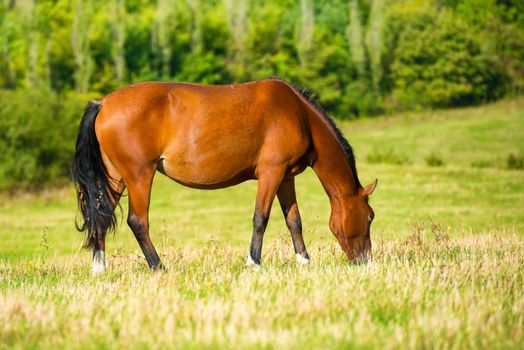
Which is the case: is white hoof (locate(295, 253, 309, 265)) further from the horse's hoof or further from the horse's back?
the horse's back

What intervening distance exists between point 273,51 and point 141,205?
67.6m

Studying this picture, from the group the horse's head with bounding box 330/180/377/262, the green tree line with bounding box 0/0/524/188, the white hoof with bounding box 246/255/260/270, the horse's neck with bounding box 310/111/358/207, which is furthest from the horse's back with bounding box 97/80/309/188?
the green tree line with bounding box 0/0/524/188

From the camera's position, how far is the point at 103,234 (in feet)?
28.7

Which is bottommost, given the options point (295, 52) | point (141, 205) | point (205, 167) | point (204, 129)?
point (295, 52)

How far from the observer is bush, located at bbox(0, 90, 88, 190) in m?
40.6

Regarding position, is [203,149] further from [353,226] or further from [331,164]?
[353,226]

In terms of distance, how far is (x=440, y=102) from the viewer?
69.8 meters

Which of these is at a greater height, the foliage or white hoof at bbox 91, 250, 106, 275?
white hoof at bbox 91, 250, 106, 275

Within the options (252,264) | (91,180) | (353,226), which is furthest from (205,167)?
(353,226)

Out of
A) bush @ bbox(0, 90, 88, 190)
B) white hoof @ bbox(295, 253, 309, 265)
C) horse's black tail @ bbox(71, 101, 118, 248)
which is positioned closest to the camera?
horse's black tail @ bbox(71, 101, 118, 248)

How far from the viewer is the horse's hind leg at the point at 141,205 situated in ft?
27.7

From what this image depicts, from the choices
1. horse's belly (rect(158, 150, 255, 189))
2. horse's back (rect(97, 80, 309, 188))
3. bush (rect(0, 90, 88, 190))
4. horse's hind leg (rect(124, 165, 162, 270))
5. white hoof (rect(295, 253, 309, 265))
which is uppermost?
horse's back (rect(97, 80, 309, 188))

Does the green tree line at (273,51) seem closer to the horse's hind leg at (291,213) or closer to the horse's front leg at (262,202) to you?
the horse's hind leg at (291,213)

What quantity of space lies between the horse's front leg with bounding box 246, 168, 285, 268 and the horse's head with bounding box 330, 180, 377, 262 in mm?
910
